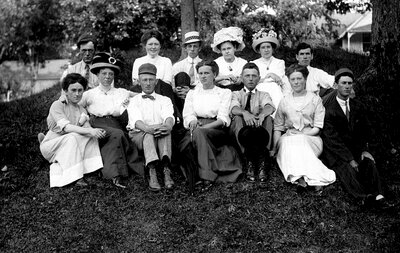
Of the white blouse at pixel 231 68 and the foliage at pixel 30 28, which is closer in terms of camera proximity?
the white blouse at pixel 231 68

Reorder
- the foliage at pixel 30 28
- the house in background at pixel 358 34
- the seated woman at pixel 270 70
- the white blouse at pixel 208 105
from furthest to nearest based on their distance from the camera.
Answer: the house in background at pixel 358 34 → the foliage at pixel 30 28 → the seated woman at pixel 270 70 → the white blouse at pixel 208 105

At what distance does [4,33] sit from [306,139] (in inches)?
A: 933

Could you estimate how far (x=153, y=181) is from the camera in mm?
6457

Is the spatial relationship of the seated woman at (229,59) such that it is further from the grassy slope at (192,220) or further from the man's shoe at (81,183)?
the man's shoe at (81,183)

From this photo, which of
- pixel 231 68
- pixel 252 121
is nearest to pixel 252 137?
pixel 252 121

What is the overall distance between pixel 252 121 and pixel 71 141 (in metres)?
2.39

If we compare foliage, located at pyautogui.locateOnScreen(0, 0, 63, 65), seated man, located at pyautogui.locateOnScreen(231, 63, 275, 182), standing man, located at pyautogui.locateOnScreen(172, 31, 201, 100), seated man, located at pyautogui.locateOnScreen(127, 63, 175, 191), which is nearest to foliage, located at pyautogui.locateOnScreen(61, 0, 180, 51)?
foliage, located at pyautogui.locateOnScreen(0, 0, 63, 65)

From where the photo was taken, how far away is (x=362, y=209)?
614 centimetres

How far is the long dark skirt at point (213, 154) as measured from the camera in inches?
254

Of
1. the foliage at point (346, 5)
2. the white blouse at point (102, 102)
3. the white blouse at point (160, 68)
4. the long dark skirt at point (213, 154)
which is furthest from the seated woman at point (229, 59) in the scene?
the foliage at point (346, 5)

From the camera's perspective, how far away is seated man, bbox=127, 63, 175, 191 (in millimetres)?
6426

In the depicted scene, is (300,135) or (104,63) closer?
(300,135)

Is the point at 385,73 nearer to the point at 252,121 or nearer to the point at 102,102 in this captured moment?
the point at 252,121

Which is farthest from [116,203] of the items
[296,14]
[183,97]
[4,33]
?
[4,33]
